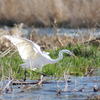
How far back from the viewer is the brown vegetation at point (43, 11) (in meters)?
20.4

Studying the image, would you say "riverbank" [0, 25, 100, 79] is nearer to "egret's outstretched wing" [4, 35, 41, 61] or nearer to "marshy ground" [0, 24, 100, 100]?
"marshy ground" [0, 24, 100, 100]

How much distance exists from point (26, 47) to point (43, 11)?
→ 1613 centimetres

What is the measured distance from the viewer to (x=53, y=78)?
668 centimetres

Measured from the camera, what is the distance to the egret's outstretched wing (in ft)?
19.9

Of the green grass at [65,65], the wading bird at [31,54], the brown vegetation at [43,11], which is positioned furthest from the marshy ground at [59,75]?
the brown vegetation at [43,11]

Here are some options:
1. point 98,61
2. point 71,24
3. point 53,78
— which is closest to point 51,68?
point 53,78

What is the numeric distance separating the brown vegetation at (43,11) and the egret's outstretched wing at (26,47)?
13288 mm

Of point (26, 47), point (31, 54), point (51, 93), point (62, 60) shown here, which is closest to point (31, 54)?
point (31, 54)

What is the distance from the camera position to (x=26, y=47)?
6355 millimetres

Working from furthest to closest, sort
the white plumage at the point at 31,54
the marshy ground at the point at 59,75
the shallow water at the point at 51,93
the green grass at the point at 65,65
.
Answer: the green grass at the point at 65,65, the white plumage at the point at 31,54, the marshy ground at the point at 59,75, the shallow water at the point at 51,93

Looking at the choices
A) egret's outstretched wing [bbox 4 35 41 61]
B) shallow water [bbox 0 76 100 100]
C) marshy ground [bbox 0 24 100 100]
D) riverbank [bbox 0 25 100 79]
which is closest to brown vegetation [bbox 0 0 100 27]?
riverbank [bbox 0 25 100 79]

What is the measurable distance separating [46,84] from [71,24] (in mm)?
14028

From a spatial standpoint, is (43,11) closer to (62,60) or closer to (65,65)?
(62,60)

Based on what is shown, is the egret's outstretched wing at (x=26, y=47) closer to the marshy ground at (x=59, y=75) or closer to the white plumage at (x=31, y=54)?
the white plumage at (x=31, y=54)
